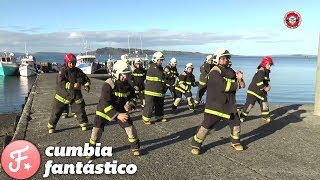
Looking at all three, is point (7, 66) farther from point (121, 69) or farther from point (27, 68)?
point (121, 69)

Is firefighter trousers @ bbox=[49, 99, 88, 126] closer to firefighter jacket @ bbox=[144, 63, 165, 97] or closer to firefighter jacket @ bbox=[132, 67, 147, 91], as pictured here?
firefighter jacket @ bbox=[144, 63, 165, 97]

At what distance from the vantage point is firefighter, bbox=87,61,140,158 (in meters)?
6.88

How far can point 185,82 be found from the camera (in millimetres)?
12531

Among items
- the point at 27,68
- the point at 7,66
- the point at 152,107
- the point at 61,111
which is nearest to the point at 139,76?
the point at 152,107

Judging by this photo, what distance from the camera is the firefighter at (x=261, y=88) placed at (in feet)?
33.9

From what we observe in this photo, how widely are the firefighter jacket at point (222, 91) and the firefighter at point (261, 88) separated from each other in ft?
11.2

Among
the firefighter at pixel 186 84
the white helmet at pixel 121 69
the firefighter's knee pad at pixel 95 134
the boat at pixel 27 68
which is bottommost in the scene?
the boat at pixel 27 68

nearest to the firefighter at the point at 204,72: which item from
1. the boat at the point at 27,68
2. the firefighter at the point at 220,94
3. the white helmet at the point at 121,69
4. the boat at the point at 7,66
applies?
the firefighter at the point at 220,94

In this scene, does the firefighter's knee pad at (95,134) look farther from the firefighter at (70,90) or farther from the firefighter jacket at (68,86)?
the firefighter jacket at (68,86)

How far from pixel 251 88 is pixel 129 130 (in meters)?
4.86

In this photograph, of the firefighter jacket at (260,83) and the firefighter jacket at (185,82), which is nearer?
the firefighter jacket at (260,83)

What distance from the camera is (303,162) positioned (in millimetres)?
6777

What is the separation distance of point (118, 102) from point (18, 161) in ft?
6.92

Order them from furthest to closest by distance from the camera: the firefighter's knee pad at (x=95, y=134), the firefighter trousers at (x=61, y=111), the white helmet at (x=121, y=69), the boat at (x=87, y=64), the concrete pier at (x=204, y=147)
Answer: the boat at (x=87, y=64), the firefighter trousers at (x=61, y=111), the firefighter's knee pad at (x=95, y=134), the white helmet at (x=121, y=69), the concrete pier at (x=204, y=147)
